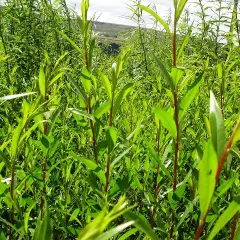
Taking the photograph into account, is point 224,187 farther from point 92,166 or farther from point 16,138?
point 16,138

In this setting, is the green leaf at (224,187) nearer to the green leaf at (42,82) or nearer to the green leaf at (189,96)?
the green leaf at (189,96)

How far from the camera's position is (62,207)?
66.0 inches

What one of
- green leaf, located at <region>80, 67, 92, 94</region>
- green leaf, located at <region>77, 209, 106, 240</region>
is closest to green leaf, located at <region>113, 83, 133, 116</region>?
green leaf, located at <region>80, 67, 92, 94</region>

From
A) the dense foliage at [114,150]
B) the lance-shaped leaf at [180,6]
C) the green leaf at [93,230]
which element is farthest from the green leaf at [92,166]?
the green leaf at [93,230]

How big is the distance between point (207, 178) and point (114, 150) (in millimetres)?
1029

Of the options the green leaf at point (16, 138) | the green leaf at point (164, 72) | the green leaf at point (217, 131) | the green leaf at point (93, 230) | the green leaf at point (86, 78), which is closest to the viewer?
the green leaf at point (93, 230)

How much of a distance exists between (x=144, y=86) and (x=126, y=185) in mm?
3376

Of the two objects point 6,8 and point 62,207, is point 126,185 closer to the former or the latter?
point 62,207

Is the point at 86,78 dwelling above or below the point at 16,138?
above

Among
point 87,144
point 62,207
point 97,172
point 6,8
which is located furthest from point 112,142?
point 6,8

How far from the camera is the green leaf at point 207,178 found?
2.23 feet

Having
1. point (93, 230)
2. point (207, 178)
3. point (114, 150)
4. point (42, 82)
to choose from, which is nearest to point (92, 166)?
point (114, 150)

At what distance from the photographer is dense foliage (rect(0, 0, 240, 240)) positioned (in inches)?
30.4

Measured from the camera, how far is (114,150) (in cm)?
170
